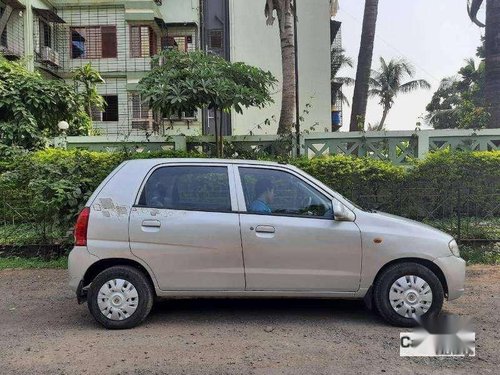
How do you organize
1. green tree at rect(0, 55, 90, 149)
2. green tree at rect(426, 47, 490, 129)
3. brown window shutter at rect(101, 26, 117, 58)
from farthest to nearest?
green tree at rect(426, 47, 490, 129), brown window shutter at rect(101, 26, 117, 58), green tree at rect(0, 55, 90, 149)

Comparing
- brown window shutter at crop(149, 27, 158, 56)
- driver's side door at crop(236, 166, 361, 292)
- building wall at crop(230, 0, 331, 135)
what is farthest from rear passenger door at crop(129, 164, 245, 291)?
brown window shutter at crop(149, 27, 158, 56)

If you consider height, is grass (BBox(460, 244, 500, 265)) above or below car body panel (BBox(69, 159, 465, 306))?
below

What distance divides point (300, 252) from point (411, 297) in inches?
47.0

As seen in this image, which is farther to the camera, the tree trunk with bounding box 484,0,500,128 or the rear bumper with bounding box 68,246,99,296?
the tree trunk with bounding box 484,0,500,128

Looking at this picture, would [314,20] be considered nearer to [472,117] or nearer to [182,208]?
[472,117]

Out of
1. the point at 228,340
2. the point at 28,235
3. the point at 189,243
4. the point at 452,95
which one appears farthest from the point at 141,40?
the point at 452,95

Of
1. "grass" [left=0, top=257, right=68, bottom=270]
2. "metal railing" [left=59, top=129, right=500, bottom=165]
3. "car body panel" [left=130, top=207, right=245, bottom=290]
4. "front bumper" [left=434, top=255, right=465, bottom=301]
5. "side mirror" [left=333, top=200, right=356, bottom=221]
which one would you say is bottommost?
"grass" [left=0, top=257, right=68, bottom=270]

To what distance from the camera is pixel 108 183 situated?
16.0ft

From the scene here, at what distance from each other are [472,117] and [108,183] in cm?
1006

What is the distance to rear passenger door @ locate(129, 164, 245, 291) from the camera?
4723 mm

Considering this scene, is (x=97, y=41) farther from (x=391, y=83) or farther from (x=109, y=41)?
(x=391, y=83)

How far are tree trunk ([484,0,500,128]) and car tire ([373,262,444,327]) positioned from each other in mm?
8989

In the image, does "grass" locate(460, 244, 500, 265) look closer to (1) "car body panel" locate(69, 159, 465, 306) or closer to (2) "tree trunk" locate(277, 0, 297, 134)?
(1) "car body panel" locate(69, 159, 465, 306)

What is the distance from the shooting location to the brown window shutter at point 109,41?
84.7ft
